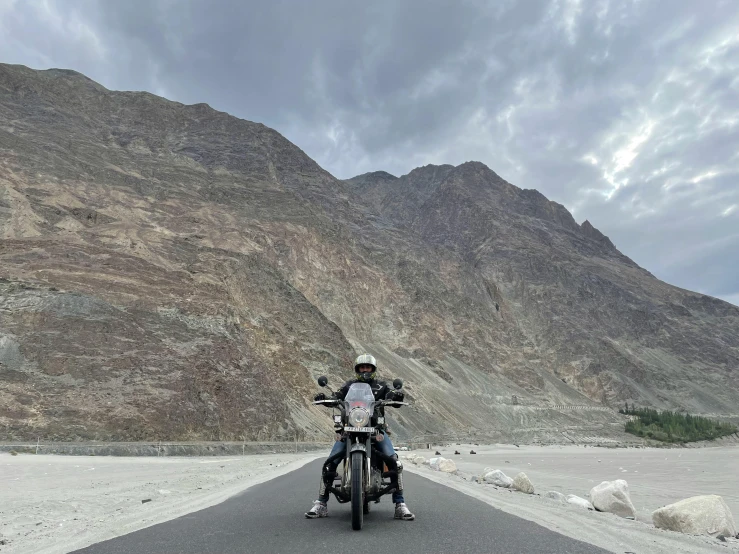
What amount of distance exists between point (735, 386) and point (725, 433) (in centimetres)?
6325

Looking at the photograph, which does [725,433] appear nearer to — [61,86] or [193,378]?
[193,378]

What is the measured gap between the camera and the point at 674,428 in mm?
102250

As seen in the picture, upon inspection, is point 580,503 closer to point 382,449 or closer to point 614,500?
point 614,500

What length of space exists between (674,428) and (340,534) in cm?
11627

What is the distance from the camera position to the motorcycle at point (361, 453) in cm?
667

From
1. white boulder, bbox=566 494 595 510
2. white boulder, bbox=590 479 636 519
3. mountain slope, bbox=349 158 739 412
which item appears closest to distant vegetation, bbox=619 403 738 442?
mountain slope, bbox=349 158 739 412

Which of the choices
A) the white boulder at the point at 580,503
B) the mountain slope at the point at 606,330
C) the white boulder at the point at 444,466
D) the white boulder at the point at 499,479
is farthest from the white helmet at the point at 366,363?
the mountain slope at the point at 606,330

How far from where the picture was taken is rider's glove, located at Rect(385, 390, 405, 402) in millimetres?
7624

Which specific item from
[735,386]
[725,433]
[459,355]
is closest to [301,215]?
[459,355]

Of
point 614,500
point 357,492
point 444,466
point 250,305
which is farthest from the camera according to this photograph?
point 250,305

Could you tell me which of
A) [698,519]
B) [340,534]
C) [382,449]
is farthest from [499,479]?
[340,534]

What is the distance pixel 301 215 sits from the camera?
107875 millimetres

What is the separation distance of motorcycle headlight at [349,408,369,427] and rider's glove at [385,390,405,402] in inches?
26.9

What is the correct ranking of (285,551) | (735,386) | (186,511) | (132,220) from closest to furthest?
(285,551) → (186,511) → (132,220) → (735,386)
